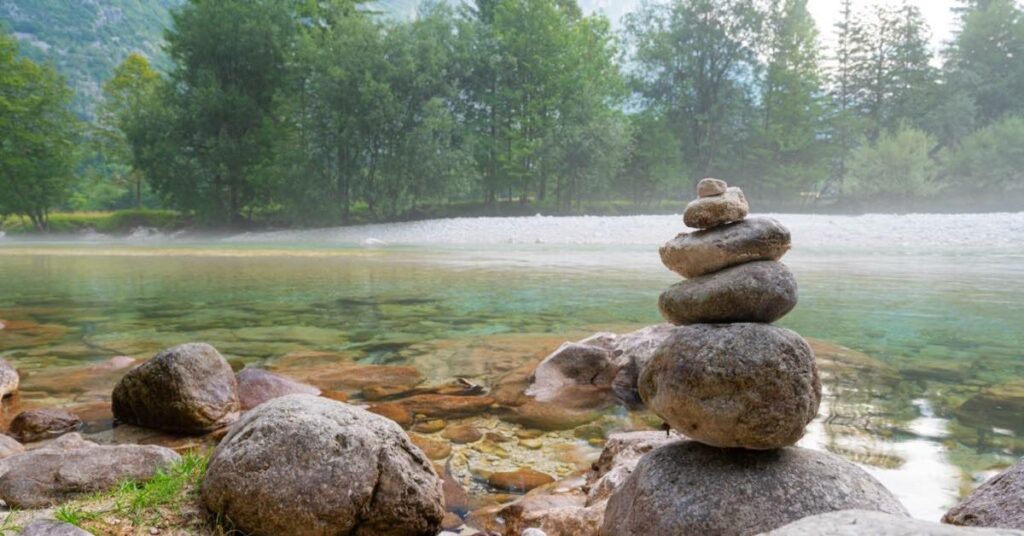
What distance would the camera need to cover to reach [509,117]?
170 ft

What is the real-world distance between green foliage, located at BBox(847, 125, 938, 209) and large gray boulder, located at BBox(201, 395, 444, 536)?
193 feet

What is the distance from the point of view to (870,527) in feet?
5.83

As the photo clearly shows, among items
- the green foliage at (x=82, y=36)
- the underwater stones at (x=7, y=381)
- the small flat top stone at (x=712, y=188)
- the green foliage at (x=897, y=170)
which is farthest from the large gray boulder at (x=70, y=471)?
the green foliage at (x=82, y=36)

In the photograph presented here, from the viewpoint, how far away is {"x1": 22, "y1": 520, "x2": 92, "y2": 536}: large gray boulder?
2.68 meters

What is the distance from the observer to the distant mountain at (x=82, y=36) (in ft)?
430

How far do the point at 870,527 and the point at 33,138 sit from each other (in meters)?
62.9

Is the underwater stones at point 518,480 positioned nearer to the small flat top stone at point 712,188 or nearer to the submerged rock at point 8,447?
the small flat top stone at point 712,188

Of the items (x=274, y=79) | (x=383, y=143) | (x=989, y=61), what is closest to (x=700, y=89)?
(x=989, y=61)

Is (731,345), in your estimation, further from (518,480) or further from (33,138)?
(33,138)

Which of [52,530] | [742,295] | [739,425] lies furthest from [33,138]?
[739,425]

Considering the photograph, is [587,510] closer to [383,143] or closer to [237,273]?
[237,273]

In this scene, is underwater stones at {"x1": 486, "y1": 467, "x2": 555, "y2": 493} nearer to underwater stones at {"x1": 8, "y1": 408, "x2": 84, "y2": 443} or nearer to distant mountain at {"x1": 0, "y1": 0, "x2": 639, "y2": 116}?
underwater stones at {"x1": 8, "y1": 408, "x2": 84, "y2": 443}

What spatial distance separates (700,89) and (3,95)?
59.6 m

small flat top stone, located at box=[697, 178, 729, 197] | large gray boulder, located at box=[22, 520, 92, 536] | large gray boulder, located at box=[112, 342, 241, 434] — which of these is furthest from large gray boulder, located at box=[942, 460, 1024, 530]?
large gray boulder, located at box=[112, 342, 241, 434]
